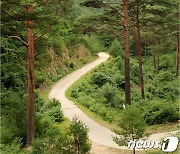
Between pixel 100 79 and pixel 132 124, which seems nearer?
pixel 132 124

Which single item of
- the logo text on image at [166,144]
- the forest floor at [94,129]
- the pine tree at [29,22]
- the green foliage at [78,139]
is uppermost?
the pine tree at [29,22]

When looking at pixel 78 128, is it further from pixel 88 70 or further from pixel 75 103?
pixel 88 70

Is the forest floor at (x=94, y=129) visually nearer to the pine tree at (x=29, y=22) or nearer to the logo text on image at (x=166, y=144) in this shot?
the logo text on image at (x=166, y=144)

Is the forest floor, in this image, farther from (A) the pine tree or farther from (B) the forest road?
(A) the pine tree

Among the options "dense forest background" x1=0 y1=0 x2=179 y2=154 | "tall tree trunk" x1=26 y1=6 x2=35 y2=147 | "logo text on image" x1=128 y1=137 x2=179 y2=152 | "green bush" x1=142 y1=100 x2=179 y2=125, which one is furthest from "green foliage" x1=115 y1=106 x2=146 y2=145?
"green bush" x1=142 y1=100 x2=179 y2=125

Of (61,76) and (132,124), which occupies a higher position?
(132,124)

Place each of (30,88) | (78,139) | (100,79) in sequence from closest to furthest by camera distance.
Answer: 1. (78,139)
2. (30,88)
3. (100,79)

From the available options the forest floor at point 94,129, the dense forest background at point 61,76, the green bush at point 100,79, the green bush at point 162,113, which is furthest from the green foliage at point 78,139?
the green bush at point 100,79

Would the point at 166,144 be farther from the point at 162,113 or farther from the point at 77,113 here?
the point at 77,113

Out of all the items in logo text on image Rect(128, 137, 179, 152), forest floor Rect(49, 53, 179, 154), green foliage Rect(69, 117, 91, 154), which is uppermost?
green foliage Rect(69, 117, 91, 154)

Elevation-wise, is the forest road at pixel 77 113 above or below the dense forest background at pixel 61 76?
below

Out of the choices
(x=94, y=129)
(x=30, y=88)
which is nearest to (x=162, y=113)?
(x=94, y=129)

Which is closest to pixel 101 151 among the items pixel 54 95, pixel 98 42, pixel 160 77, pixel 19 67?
pixel 19 67

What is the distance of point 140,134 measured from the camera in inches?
428
